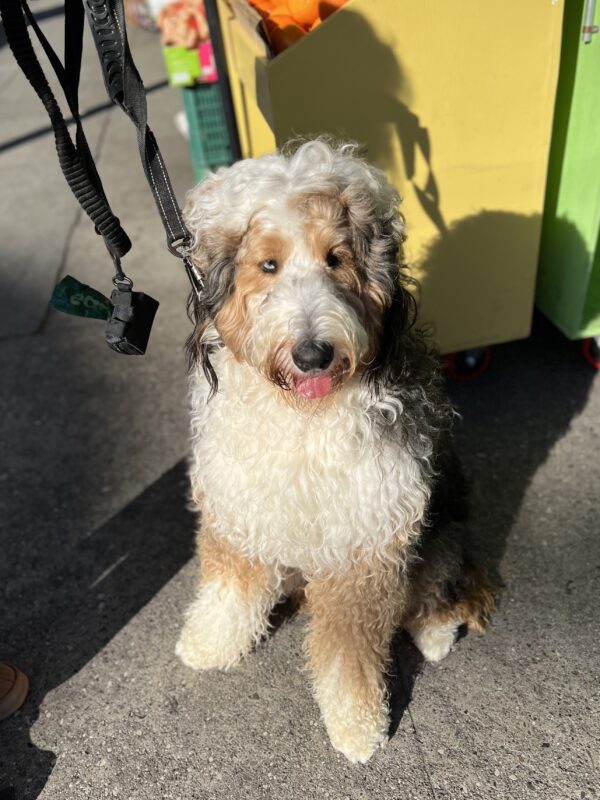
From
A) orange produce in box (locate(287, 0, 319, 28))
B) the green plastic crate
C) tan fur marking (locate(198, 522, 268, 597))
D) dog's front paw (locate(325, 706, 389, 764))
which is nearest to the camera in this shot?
dog's front paw (locate(325, 706, 389, 764))

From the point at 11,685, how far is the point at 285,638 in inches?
→ 37.1

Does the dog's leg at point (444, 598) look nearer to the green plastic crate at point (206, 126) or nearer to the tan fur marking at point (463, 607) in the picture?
the tan fur marking at point (463, 607)

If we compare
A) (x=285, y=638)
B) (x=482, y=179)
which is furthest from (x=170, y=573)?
(x=482, y=179)

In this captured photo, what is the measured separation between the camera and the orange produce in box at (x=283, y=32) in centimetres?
251

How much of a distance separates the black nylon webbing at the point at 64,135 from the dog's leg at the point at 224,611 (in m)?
1.05

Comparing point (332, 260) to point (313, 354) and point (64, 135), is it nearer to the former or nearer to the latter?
point (313, 354)

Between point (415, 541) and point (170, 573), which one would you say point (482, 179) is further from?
point (170, 573)

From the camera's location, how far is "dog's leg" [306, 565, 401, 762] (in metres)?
2.09

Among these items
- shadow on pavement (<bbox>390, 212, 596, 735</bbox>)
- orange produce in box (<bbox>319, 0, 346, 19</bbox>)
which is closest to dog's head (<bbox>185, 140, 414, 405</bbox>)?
orange produce in box (<bbox>319, 0, 346, 19</bbox>)

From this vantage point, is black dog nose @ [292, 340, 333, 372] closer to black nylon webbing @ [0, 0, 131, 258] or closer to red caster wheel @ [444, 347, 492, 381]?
black nylon webbing @ [0, 0, 131, 258]

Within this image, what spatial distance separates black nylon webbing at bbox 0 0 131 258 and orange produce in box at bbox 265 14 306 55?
844 millimetres

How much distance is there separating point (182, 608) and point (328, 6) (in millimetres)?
2245

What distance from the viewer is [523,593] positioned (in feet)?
8.78

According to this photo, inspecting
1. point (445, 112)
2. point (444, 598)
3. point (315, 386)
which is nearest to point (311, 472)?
point (315, 386)
